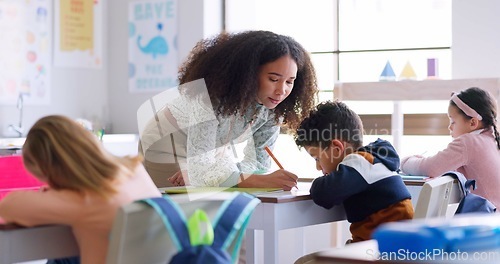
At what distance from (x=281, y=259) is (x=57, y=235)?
1989mm

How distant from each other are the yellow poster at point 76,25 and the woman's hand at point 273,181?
3106 mm

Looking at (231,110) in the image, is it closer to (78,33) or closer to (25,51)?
(25,51)

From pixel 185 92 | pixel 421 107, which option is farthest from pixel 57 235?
pixel 421 107

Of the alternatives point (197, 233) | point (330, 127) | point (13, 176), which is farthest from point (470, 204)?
point (13, 176)

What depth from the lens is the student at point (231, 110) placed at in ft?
8.92

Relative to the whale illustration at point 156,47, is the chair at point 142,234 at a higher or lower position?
lower

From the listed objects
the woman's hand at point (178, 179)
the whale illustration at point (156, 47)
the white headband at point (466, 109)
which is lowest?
the woman's hand at point (178, 179)

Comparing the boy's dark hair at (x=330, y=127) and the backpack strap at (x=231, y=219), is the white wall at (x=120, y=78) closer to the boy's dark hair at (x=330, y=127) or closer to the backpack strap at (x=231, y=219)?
the boy's dark hair at (x=330, y=127)

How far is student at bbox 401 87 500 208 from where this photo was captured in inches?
124

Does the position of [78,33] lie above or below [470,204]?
above

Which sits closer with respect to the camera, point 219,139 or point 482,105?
point 219,139

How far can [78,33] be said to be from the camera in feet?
18.2

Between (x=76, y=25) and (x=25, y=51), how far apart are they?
0.51 meters

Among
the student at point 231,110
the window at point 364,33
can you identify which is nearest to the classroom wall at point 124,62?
the window at point 364,33
